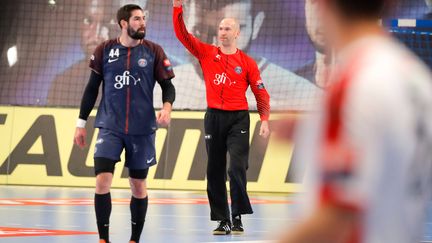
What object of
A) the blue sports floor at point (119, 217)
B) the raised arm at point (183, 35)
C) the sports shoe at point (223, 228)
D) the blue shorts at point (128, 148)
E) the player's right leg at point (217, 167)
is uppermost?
the raised arm at point (183, 35)

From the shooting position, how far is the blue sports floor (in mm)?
10023

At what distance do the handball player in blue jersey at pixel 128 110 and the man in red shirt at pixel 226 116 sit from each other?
7.31 feet

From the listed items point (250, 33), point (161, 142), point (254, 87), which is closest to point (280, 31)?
point (250, 33)

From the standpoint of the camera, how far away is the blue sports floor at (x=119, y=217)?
1002 cm

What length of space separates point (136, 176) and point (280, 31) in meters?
13.9

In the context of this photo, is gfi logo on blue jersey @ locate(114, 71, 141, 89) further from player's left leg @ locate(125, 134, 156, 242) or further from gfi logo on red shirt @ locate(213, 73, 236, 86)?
gfi logo on red shirt @ locate(213, 73, 236, 86)

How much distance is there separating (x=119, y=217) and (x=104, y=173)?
4.23 metres

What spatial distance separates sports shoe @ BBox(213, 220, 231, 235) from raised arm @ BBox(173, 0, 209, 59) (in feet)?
6.23

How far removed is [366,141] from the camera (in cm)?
223

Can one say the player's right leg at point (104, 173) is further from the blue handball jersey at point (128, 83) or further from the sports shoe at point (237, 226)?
the sports shoe at point (237, 226)

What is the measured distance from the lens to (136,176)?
334 inches

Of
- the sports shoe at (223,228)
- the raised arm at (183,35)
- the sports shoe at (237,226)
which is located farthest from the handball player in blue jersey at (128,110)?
the sports shoe at (237,226)

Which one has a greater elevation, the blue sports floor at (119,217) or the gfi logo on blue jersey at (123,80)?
the gfi logo on blue jersey at (123,80)

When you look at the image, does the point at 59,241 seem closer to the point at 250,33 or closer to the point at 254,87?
the point at 254,87
